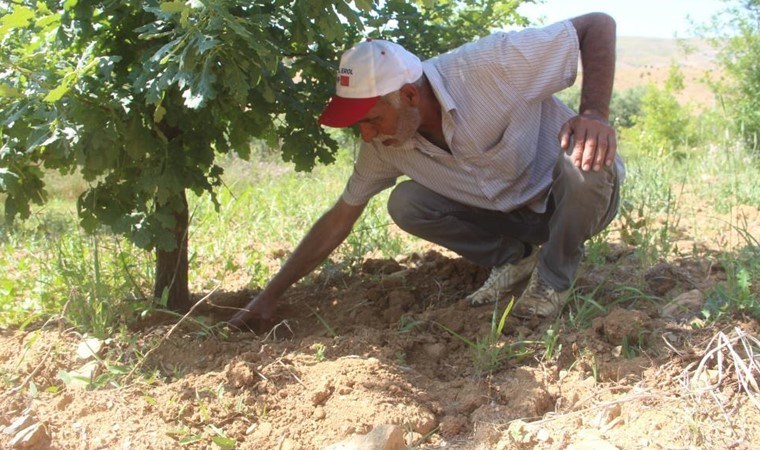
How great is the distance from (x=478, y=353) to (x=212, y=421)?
0.90 metres

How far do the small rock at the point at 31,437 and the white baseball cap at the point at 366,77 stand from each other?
140 centimetres

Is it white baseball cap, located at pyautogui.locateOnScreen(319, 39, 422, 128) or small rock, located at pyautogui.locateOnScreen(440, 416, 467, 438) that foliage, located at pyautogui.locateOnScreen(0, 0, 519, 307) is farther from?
small rock, located at pyautogui.locateOnScreen(440, 416, 467, 438)

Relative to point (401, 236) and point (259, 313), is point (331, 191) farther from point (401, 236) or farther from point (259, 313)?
point (259, 313)

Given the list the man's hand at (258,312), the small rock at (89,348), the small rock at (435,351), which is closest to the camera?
the small rock at (89,348)

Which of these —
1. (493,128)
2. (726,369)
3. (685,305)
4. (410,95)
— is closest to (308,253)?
(410,95)

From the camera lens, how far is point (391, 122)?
3.01 metres

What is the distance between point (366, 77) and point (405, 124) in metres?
0.26

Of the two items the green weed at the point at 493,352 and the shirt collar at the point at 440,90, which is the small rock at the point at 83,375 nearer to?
the green weed at the point at 493,352

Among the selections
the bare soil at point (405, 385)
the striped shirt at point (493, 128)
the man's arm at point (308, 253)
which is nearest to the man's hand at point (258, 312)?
the man's arm at point (308, 253)

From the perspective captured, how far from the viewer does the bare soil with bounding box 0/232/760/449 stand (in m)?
2.27

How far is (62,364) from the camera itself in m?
2.74

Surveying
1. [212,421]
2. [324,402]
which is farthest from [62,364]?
[324,402]

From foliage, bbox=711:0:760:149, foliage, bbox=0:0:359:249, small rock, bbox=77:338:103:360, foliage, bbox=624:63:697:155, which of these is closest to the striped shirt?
foliage, bbox=0:0:359:249

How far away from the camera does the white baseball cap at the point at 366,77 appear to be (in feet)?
9.41
